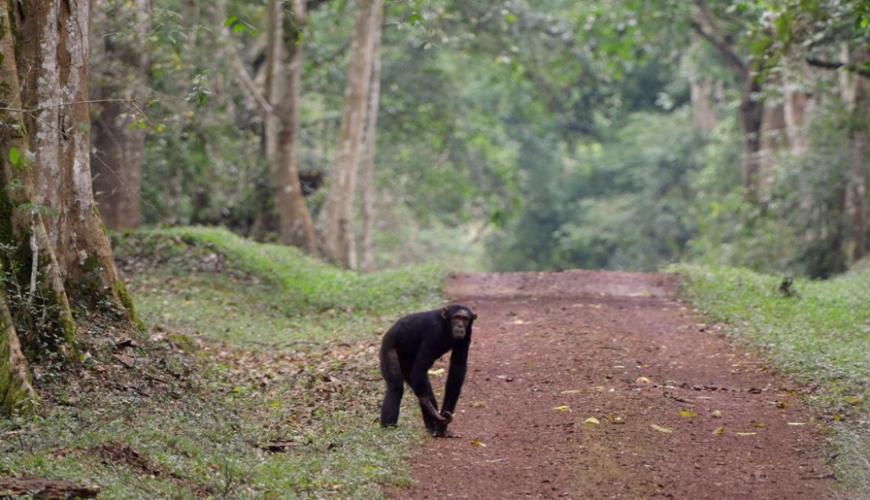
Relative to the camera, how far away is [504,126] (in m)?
39.6

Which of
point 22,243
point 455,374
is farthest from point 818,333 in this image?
point 22,243

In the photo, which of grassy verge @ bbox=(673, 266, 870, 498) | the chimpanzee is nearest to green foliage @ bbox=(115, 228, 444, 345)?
grassy verge @ bbox=(673, 266, 870, 498)

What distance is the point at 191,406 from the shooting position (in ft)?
27.8

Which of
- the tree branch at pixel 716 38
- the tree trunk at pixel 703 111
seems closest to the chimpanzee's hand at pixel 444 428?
the tree branch at pixel 716 38

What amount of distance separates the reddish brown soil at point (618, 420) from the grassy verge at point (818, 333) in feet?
0.72

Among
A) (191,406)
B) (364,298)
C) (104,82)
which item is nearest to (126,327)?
(191,406)

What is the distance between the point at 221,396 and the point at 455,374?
95.9 inches

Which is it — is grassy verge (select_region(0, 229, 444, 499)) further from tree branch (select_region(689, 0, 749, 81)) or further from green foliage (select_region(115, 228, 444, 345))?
tree branch (select_region(689, 0, 749, 81))

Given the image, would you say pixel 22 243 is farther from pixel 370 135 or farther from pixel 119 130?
pixel 370 135

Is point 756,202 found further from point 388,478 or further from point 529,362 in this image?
point 388,478

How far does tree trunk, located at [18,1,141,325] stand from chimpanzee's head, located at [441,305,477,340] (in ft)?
10.8

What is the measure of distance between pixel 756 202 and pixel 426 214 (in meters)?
11.9

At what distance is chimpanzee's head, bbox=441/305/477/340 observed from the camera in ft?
26.0

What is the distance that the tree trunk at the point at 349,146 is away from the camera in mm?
21188
